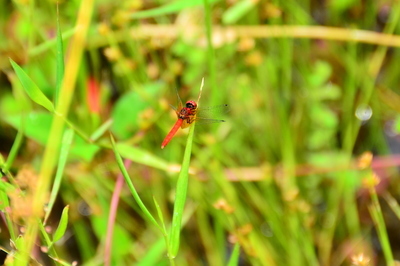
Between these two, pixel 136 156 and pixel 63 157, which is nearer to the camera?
pixel 63 157

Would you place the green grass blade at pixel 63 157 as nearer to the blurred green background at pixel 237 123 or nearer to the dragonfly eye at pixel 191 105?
the dragonfly eye at pixel 191 105

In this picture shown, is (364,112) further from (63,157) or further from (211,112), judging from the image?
(63,157)

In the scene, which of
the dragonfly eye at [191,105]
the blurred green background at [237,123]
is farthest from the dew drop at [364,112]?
the dragonfly eye at [191,105]

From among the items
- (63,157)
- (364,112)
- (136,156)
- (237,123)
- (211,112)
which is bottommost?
(63,157)

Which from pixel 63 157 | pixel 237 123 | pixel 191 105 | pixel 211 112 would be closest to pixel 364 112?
pixel 237 123

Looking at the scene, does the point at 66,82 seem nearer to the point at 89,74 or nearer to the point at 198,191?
the point at 198,191

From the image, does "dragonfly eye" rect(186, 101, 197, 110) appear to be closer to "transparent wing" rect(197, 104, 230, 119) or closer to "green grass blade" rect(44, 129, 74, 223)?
"transparent wing" rect(197, 104, 230, 119)

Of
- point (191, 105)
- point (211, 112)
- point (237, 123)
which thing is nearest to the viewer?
point (191, 105)

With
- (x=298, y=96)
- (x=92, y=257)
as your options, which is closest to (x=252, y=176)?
(x=298, y=96)
